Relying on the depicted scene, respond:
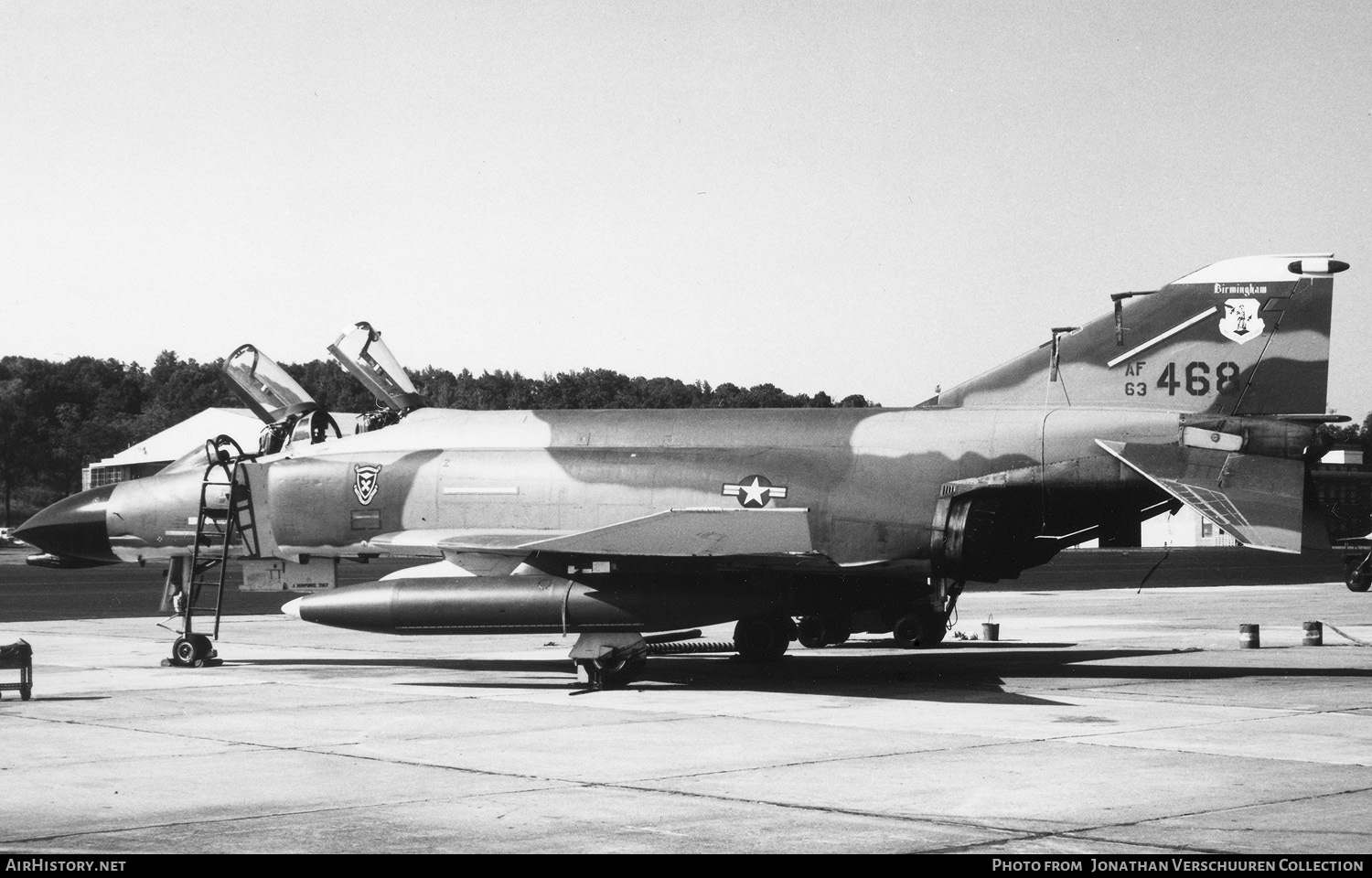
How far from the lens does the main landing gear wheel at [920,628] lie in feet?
63.9

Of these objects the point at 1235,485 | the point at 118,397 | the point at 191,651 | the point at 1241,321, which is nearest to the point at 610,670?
the point at 191,651

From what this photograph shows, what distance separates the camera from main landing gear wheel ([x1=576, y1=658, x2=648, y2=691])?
14336 millimetres

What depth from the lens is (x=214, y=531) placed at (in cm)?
1723

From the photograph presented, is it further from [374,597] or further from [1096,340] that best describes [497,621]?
[1096,340]

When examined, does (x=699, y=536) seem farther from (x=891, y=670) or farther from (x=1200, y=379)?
(x=1200, y=379)

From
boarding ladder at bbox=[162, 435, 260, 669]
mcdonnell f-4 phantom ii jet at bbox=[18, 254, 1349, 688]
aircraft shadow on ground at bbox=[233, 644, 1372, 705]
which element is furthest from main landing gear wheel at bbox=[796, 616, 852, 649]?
boarding ladder at bbox=[162, 435, 260, 669]

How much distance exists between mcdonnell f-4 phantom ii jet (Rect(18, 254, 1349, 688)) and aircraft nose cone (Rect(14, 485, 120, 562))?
3.89 metres

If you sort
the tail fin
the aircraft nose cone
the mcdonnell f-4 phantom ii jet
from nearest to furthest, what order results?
the mcdonnell f-4 phantom ii jet, the tail fin, the aircraft nose cone

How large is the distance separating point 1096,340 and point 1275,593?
21304mm

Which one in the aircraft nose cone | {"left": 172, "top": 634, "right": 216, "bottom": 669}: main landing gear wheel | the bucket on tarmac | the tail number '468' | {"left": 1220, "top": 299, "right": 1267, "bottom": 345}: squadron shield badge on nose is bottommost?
{"left": 172, "top": 634, "right": 216, "bottom": 669}: main landing gear wheel

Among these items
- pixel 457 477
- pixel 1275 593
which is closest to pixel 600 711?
pixel 457 477

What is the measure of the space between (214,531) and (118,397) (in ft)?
300

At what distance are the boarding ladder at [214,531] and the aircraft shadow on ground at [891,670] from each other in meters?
1.01

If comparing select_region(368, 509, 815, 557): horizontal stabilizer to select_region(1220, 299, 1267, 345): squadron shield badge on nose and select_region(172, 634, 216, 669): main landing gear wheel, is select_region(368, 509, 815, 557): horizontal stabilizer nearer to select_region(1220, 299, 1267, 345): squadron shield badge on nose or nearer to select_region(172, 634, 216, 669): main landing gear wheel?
select_region(1220, 299, 1267, 345): squadron shield badge on nose
